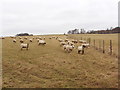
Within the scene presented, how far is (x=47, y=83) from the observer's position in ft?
34.3

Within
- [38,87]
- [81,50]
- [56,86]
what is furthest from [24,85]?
[81,50]

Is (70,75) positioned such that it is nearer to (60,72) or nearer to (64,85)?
(60,72)

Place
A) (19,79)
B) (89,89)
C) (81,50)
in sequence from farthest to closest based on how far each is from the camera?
(81,50) → (19,79) → (89,89)

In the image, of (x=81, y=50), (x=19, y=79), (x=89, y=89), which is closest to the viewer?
(x=89, y=89)

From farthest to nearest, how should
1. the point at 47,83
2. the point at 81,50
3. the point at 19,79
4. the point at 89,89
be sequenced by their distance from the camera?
the point at 81,50
the point at 19,79
the point at 47,83
the point at 89,89

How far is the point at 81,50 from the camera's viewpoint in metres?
23.6

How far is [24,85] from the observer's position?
10047 millimetres

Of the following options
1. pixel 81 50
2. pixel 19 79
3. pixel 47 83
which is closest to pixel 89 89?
pixel 47 83

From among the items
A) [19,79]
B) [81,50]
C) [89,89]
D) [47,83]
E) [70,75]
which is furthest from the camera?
[81,50]

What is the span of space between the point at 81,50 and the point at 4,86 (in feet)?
48.1

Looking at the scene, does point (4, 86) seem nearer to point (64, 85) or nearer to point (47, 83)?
point (47, 83)

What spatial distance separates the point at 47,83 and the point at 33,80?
3.06 ft

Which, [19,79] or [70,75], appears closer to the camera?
[19,79]

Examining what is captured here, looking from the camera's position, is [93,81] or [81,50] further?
[81,50]
